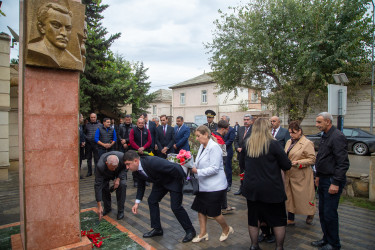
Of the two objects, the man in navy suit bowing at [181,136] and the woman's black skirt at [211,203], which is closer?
the woman's black skirt at [211,203]

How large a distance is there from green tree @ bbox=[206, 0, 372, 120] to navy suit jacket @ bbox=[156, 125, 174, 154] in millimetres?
11579

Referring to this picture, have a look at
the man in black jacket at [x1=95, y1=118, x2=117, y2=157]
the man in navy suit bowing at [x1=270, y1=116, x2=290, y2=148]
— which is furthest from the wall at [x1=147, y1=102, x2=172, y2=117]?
the man in navy suit bowing at [x1=270, y1=116, x2=290, y2=148]

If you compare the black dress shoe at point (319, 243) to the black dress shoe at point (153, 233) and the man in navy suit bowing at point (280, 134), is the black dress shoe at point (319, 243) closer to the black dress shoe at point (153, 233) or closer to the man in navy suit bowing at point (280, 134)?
the man in navy suit bowing at point (280, 134)

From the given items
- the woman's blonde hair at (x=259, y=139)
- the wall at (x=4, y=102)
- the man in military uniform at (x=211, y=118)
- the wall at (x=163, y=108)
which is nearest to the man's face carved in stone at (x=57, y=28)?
the woman's blonde hair at (x=259, y=139)

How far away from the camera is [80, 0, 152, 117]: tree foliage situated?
1350cm

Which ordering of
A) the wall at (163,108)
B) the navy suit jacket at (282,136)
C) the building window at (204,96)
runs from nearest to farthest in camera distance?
the navy suit jacket at (282,136) < the building window at (204,96) < the wall at (163,108)

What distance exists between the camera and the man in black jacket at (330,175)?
3696 millimetres

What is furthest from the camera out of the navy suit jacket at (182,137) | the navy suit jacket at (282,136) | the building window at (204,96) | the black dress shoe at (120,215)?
the building window at (204,96)

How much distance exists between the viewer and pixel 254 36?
18.4m

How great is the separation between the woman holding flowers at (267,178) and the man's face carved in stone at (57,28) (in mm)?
2816

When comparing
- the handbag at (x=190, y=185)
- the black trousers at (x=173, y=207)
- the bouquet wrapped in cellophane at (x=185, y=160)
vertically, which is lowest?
the black trousers at (x=173, y=207)

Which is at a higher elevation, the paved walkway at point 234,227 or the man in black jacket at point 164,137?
the man in black jacket at point 164,137

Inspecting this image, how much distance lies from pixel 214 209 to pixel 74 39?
3.15 metres

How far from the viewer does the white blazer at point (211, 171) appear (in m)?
4.01
